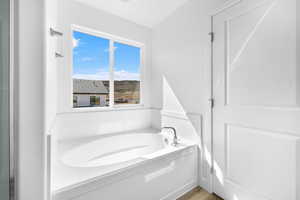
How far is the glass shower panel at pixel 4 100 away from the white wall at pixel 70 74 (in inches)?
47.0

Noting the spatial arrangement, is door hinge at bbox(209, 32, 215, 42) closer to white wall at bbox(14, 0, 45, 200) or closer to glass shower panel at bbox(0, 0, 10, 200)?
white wall at bbox(14, 0, 45, 200)

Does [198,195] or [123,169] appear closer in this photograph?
[123,169]

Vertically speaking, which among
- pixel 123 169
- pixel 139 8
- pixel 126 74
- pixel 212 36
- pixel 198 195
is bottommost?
pixel 198 195

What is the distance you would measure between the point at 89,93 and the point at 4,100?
158 cm

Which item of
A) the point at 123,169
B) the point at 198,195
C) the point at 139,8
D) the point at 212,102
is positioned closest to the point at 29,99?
the point at 123,169

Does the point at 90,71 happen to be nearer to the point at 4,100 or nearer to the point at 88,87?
the point at 88,87

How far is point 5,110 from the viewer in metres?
0.74

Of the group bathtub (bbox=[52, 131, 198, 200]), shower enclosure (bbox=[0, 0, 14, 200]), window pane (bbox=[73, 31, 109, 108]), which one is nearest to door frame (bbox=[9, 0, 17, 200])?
shower enclosure (bbox=[0, 0, 14, 200])

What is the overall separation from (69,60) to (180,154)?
6.27 ft

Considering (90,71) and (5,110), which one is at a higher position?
(90,71)

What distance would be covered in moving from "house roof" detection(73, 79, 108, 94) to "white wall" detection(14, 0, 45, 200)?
1458mm

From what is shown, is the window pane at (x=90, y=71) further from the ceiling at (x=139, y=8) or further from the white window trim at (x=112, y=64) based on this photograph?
the ceiling at (x=139, y=8)

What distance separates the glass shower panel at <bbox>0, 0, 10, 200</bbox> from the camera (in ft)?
2.38

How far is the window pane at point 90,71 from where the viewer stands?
219 cm
